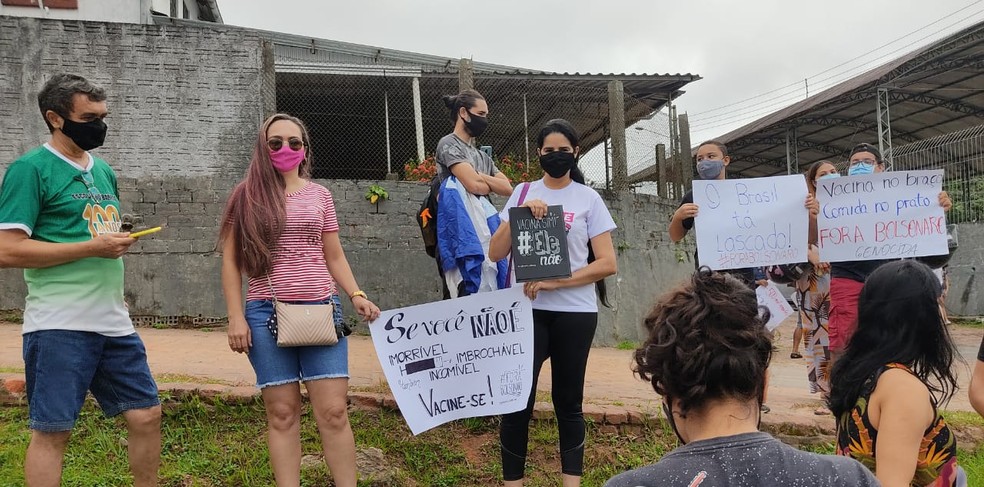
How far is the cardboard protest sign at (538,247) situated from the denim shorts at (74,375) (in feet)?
5.42

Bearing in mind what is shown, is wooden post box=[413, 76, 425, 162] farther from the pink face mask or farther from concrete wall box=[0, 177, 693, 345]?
the pink face mask

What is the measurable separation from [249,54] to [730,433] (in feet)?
27.7

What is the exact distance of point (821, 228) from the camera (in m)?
4.14

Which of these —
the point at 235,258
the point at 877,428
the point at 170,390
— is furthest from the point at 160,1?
the point at 877,428

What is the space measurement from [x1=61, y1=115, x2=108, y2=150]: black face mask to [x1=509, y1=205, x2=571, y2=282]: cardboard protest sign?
174 centimetres

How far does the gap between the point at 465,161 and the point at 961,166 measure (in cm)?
1314

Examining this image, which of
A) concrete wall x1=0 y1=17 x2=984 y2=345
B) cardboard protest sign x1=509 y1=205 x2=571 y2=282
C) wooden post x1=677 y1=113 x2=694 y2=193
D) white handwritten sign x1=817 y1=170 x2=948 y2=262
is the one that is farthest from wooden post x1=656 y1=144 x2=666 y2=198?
cardboard protest sign x1=509 y1=205 x2=571 y2=282

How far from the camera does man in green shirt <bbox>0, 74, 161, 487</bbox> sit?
8.23ft

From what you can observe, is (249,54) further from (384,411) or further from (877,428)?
(877,428)

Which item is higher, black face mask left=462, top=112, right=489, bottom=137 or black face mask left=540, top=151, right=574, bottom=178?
black face mask left=462, top=112, right=489, bottom=137

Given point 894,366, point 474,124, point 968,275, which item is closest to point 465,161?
point 474,124

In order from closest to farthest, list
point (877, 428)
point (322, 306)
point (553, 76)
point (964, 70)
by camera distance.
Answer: point (877, 428)
point (322, 306)
point (553, 76)
point (964, 70)

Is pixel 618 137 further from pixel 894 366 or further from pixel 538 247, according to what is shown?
pixel 894 366

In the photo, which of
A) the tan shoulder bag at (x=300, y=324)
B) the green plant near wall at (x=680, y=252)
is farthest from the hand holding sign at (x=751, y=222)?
the green plant near wall at (x=680, y=252)
